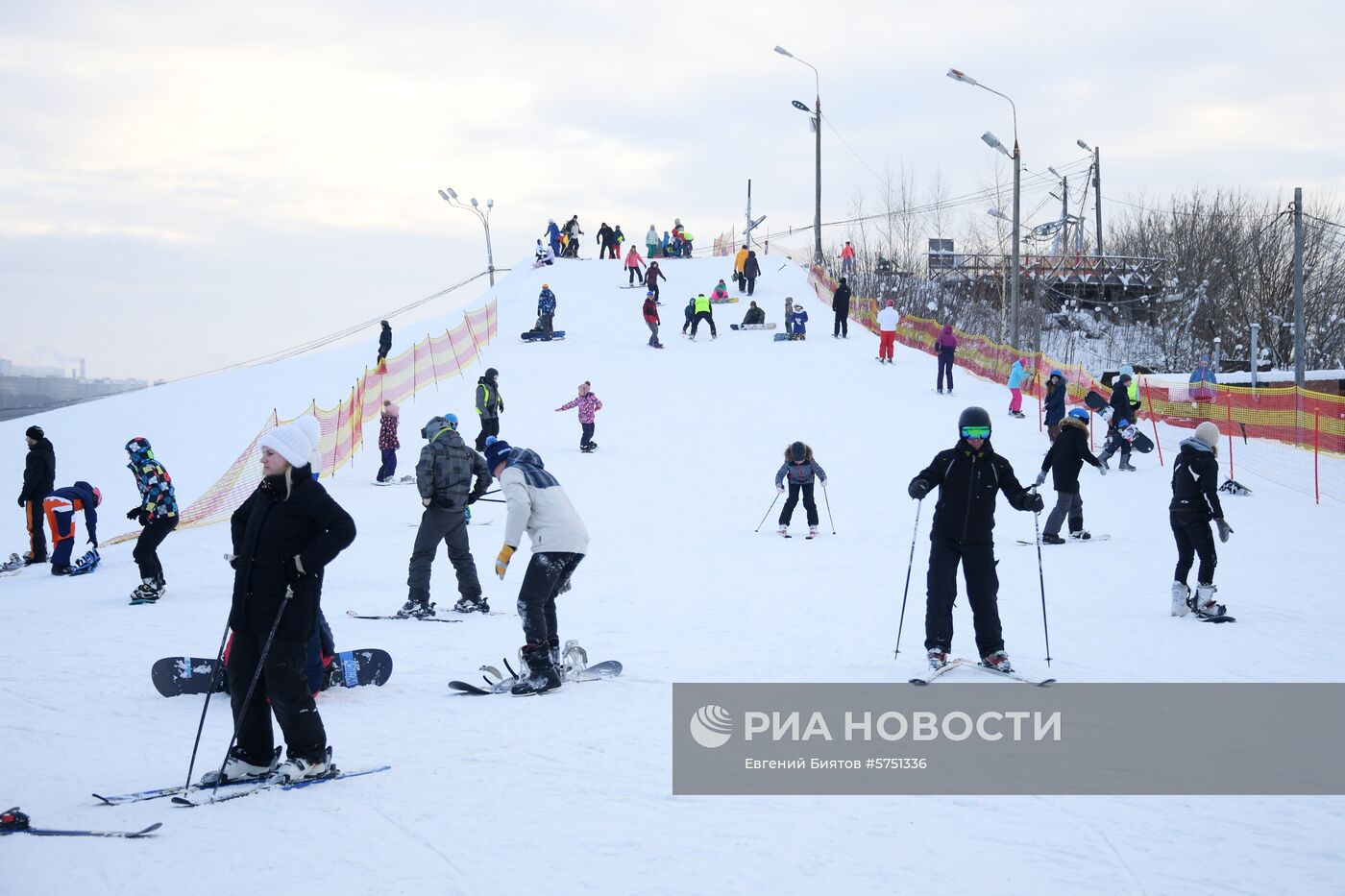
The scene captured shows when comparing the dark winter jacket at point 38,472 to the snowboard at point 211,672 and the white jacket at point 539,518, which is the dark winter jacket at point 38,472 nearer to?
the snowboard at point 211,672

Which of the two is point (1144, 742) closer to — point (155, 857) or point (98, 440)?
point (155, 857)

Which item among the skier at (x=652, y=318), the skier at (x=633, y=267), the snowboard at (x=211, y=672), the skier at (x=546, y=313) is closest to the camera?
the snowboard at (x=211, y=672)

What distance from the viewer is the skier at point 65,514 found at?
38.7ft

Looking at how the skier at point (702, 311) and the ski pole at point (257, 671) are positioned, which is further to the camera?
the skier at point (702, 311)

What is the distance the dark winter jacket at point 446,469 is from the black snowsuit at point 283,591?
3.98 meters

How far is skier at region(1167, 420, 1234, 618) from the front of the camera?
8914 mm

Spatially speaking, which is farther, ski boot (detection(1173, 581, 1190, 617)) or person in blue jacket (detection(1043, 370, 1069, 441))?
person in blue jacket (detection(1043, 370, 1069, 441))

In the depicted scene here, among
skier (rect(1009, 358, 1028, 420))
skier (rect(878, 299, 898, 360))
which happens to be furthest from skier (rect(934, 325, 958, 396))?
skier (rect(878, 299, 898, 360))

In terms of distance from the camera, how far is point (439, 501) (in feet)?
30.3

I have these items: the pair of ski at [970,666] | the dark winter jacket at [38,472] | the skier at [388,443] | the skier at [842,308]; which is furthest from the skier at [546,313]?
the pair of ski at [970,666]

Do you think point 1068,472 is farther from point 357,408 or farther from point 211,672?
point 357,408

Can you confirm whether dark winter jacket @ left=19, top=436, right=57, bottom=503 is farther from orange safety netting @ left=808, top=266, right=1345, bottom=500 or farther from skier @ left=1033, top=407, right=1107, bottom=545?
orange safety netting @ left=808, top=266, right=1345, bottom=500

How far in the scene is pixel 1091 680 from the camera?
6949mm

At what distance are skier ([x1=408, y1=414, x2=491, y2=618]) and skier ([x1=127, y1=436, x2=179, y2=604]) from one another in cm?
266
